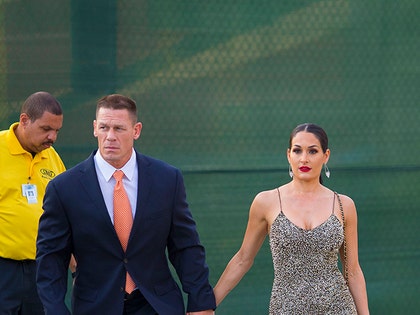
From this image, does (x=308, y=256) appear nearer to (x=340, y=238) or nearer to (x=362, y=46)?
(x=340, y=238)

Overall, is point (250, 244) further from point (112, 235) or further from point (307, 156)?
point (112, 235)

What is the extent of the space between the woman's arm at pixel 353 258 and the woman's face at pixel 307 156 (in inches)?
9.1

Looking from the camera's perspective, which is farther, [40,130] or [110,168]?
[40,130]

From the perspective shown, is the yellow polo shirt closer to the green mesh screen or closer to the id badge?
the id badge


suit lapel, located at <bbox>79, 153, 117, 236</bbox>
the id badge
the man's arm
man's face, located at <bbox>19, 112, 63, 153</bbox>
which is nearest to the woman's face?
suit lapel, located at <bbox>79, 153, 117, 236</bbox>

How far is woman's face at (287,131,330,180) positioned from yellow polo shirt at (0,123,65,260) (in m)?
1.42

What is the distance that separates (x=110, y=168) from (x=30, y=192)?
808mm

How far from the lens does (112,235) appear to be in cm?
404

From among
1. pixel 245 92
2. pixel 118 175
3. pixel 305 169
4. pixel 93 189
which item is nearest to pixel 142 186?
pixel 118 175

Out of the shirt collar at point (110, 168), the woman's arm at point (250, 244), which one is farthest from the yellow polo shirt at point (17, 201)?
the woman's arm at point (250, 244)

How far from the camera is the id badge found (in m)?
4.73

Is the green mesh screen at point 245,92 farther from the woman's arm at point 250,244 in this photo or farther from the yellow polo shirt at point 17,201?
the woman's arm at point 250,244

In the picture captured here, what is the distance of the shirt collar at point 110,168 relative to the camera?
4.14 metres

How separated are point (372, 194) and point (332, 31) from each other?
1.19 metres
